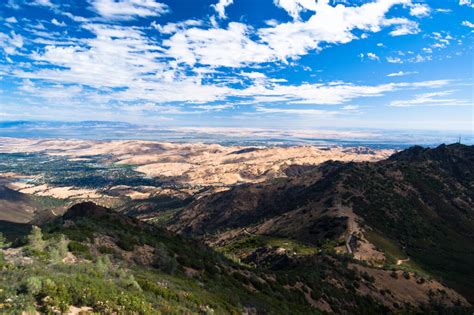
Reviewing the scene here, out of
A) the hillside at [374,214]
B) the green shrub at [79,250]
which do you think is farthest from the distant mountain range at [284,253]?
the hillside at [374,214]

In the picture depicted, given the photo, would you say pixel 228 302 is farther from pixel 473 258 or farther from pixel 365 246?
pixel 473 258

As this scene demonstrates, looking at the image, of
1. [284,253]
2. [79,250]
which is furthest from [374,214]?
[79,250]

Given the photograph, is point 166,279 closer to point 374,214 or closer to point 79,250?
point 79,250

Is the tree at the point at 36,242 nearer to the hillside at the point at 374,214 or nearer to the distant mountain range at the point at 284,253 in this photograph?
the distant mountain range at the point at 284,253

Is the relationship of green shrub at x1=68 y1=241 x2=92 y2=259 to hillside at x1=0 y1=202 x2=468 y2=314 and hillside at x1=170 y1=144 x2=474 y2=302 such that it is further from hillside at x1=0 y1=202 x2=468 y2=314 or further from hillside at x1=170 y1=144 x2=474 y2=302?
hillside at x1=170 y1=144 x2=474 y2=302

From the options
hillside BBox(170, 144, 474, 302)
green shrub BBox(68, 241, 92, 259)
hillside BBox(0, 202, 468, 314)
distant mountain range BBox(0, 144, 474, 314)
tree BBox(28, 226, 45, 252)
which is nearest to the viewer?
Answer: hillside BBox(0, 202, 468, 314)

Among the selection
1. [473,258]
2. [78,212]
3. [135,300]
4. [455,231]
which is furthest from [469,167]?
[135,300]

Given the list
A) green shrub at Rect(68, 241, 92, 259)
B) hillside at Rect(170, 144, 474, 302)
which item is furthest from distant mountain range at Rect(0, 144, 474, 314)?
hillside at Rect(170, 144, 474, 302)
